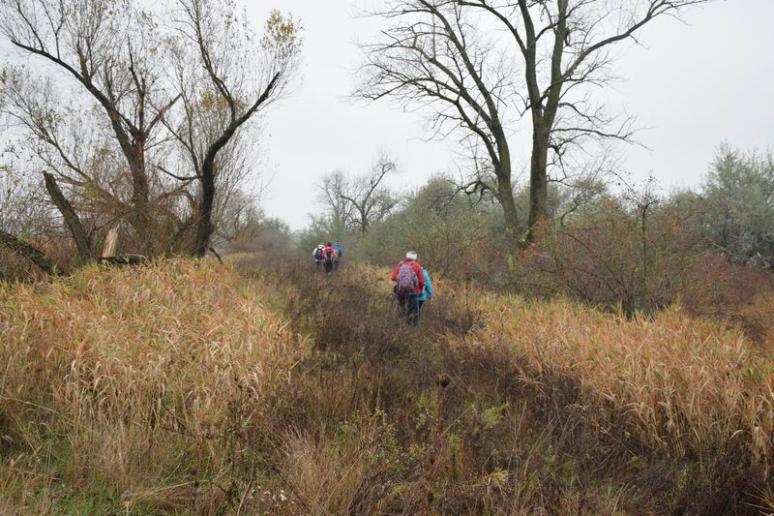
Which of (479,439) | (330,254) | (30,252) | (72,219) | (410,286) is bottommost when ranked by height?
(479,439)

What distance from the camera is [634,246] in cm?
766

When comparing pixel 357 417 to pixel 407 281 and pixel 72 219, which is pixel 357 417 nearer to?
pixel 407 281

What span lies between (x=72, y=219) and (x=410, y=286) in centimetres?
635

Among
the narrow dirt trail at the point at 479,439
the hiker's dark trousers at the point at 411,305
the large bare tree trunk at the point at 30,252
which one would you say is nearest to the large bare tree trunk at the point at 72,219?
the large bare tree trunk at the point at 30,252

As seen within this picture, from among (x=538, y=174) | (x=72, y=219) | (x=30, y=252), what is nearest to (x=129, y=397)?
(x=30, y=252)

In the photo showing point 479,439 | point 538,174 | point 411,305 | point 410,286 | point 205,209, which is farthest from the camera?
point 538,174

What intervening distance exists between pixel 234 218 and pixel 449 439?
1600 centimetres

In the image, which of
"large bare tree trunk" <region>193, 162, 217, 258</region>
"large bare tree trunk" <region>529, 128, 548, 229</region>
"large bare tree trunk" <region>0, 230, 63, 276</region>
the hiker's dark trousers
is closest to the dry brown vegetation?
"large bare tree trunk" <region>0, 230, 63, 276</region>

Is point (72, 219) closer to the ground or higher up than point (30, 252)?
higher up

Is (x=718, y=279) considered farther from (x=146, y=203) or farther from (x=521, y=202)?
(x=521, y=202)

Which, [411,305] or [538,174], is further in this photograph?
[538,174]

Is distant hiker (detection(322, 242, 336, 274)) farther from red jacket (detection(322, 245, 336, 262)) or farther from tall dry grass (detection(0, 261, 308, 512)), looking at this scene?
tall dry grass (detection(0, 261, 308, 512))

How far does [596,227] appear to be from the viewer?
27.8 feet

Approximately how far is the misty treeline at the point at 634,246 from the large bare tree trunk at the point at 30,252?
9216 millimetres
